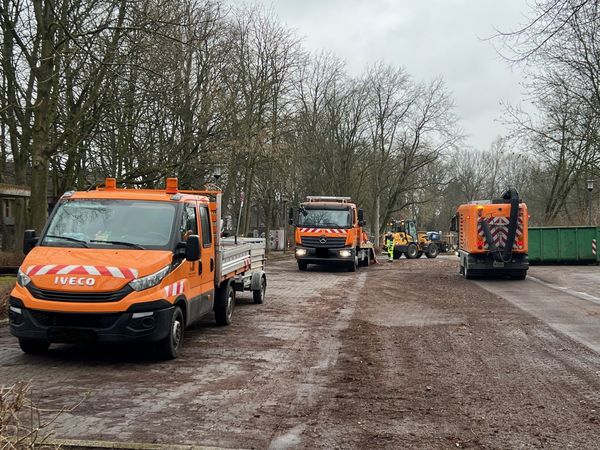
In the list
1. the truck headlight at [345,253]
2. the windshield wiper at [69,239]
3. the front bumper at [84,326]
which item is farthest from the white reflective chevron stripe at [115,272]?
the truck headlight at [345,253]

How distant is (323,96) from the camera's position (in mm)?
47438

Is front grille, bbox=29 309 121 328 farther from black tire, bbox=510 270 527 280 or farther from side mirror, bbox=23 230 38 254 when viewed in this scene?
black tire, bbox=510 270 527 280

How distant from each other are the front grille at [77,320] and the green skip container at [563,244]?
27.0 meters

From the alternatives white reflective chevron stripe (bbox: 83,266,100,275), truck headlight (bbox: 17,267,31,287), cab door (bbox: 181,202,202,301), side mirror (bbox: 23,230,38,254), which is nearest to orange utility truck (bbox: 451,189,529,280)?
cab door (bbox: 181,202,202,301)

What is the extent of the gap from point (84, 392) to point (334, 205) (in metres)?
19.6

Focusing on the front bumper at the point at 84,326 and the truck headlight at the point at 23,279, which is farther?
the truck headlight at the point at 23,279

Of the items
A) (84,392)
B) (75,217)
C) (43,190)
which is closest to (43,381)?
(84,392)

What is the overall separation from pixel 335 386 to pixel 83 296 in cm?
304

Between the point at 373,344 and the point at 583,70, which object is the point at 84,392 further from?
the point at 583,70

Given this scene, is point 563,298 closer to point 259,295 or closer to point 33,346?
point 259,295

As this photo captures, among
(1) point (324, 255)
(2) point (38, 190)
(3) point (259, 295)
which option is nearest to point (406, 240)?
(1) point (324, 255)

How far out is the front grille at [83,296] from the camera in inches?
272

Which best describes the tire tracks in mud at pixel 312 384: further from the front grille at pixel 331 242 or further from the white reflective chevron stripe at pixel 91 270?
the front grille at pixel 331 242

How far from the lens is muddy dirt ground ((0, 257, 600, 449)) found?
16.1 ft
